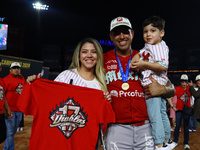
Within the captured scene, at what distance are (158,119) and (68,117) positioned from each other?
96 cm

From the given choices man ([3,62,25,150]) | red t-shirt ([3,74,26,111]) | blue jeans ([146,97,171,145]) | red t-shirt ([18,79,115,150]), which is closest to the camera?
blue jeans ([146,97,171,145])

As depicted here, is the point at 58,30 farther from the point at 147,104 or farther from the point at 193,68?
the point at 147,104

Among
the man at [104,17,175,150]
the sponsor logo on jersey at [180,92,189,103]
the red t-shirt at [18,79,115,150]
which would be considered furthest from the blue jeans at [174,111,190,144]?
the red t-shirt at [18,79,115,150]

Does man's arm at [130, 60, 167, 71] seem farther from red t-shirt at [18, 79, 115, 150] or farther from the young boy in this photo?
red t-shirt at [18, 79, 115, 150]

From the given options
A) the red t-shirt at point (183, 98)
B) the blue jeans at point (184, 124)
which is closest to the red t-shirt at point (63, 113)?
the red t-shirt at point (183, 98)

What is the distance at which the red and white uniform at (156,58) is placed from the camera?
70.2 inches

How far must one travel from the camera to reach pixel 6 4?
17953mm

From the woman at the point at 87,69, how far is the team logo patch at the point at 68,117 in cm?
26

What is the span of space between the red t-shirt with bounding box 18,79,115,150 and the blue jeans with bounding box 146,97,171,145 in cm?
41

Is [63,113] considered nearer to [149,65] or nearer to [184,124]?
[149,65]

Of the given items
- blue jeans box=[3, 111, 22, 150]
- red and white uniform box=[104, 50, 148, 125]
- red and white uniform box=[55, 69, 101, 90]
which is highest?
red and white uniform box=[55, 69, 101, 90]

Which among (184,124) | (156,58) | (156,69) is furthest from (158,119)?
(184,124)

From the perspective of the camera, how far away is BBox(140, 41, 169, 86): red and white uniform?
1.78 m

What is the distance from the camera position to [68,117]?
196 cm
